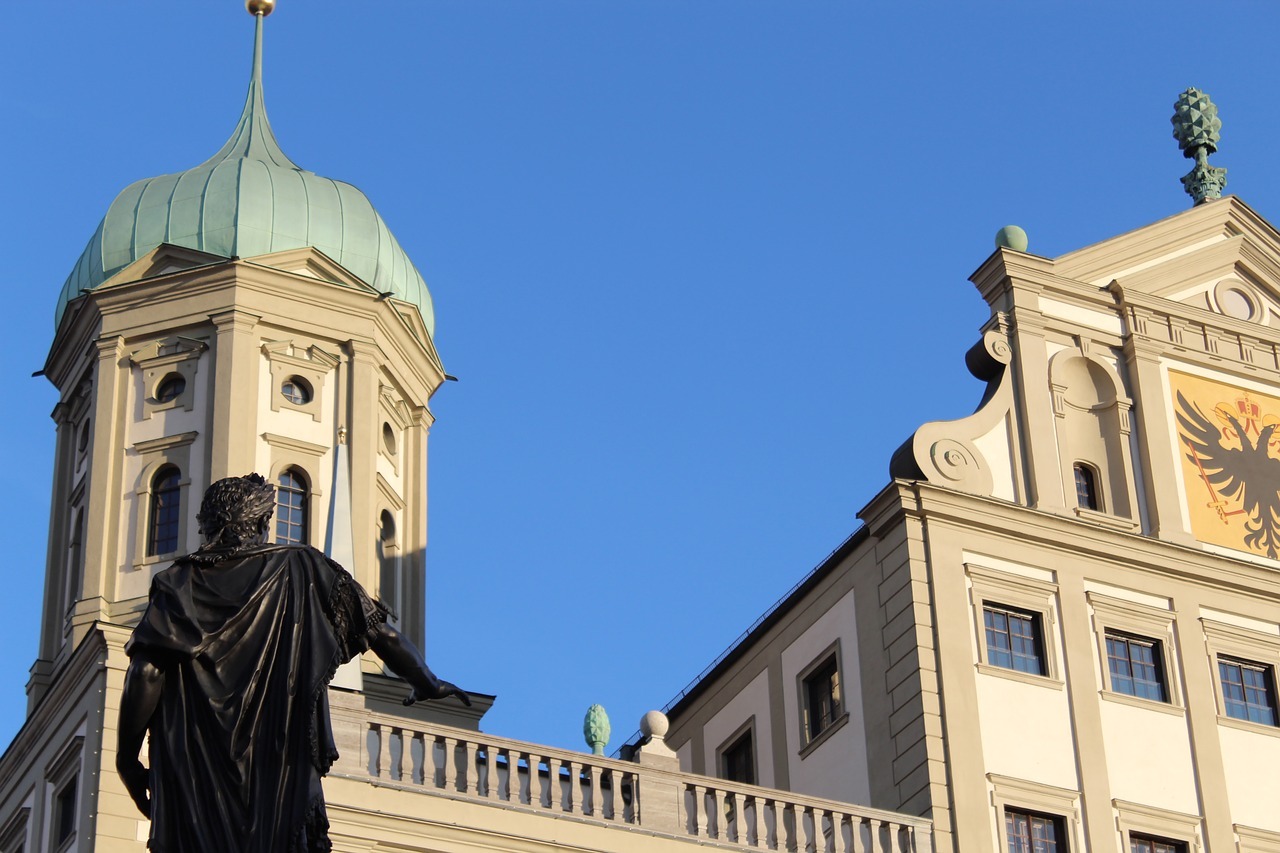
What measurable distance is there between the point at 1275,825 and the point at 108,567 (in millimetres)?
16912

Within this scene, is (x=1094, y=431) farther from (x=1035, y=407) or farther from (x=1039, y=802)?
(x=1039, y=802)

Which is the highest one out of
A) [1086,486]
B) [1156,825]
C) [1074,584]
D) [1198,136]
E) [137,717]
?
[1198,136]

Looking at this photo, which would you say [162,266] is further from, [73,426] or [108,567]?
[108,567]

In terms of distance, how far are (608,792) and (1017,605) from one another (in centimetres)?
696

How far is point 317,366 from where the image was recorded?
123 ft

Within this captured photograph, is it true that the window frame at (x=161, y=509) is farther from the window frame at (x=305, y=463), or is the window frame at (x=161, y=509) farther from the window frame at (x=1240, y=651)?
the window frame at (x=1240, y=651)

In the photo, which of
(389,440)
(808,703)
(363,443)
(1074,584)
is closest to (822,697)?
(808,703)

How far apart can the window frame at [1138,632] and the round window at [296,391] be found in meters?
12.7

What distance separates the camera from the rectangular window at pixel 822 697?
31625 mm

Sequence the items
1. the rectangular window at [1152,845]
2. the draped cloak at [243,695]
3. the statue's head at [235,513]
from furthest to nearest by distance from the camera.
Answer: the rectangular window at [1152,845] → the statue's head at [235,513] → the draped cloak at [243,695]

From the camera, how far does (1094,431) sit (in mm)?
32906

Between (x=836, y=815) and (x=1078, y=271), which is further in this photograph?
(x=1078, y=271)

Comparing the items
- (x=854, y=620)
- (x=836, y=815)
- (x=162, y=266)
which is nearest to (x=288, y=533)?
(x=162, y=266)

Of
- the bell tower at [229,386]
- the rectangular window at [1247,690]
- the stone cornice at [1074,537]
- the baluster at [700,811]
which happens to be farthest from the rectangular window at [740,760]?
the baluster at [700,811]
